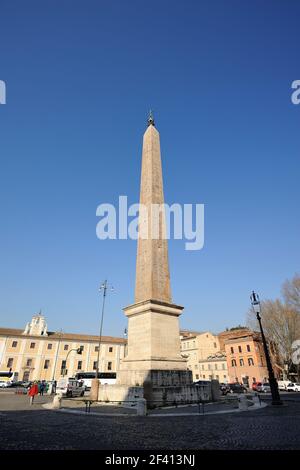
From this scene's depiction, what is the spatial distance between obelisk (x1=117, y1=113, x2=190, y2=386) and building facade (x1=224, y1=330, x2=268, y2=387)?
36.2m

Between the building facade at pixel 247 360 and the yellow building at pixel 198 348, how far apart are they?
6.64m

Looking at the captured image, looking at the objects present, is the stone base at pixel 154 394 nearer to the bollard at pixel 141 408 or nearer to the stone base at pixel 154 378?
the stone base at pixel 154 378

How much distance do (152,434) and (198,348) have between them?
51.3 metres

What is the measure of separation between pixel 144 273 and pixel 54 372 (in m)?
44.7

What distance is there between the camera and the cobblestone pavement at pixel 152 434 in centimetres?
584

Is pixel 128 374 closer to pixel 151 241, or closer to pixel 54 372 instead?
pixel 151 241

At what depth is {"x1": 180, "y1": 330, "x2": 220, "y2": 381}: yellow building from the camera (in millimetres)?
54250

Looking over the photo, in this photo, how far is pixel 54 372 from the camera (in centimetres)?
5022

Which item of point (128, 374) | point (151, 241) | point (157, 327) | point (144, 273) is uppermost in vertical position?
point (151, 241)

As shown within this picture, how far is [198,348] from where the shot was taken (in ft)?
180

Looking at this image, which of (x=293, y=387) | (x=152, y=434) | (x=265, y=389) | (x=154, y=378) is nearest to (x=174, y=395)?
(x=154, y=378)

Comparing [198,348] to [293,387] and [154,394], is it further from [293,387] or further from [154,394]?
[154,394]

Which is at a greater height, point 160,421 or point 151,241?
point 151,241
